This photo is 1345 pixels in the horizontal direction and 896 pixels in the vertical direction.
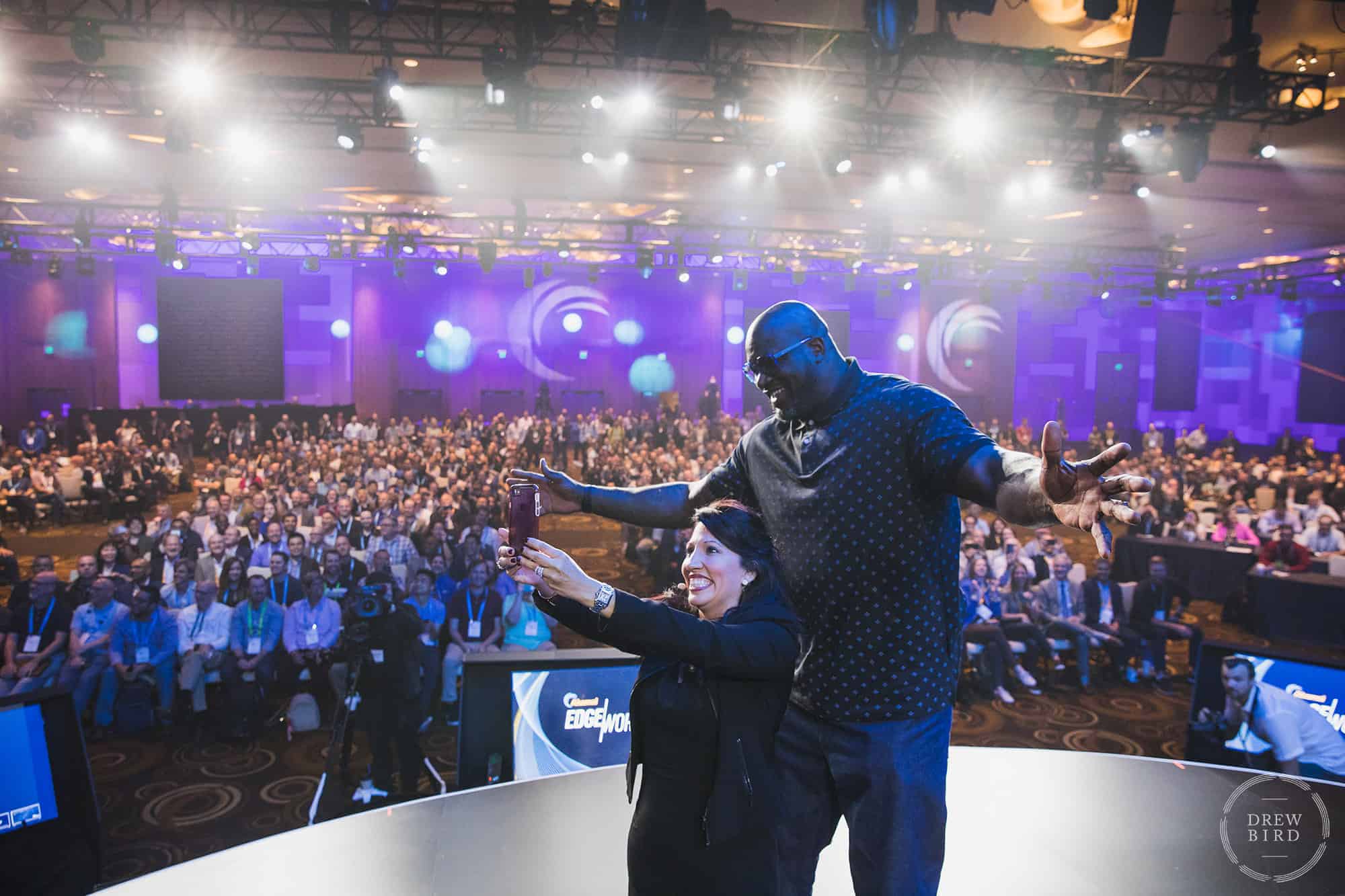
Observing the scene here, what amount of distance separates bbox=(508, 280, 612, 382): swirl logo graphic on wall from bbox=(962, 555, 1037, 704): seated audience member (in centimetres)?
1643

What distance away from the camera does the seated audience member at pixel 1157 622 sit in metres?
6.72

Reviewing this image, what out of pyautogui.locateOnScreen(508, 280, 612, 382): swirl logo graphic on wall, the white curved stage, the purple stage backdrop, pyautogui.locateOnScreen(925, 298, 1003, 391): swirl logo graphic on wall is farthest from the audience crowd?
pyautogui.locateOnScreen(925, 298, 1003, 391): swirl logo graphic on wall

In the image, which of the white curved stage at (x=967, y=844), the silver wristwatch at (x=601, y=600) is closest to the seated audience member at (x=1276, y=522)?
Answer: the white curved stage at (x=967, y=844)

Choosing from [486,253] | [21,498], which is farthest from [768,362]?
[486,253]

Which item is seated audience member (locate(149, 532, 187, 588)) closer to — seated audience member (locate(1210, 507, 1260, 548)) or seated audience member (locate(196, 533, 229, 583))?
seated audience member (locate(196, 533, 229, 583))

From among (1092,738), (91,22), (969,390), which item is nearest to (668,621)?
(1092,738)

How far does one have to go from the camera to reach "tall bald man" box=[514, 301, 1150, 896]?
1.48m

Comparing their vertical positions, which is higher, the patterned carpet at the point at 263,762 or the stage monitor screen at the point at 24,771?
the stage monitor screen at the point at 24,771

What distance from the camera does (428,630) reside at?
577 centimetres

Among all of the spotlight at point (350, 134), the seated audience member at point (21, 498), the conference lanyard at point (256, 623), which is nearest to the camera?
the conference lanyard at point (256, 623)

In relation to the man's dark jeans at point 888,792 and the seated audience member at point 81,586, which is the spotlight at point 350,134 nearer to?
the seated audience member at point 81,586

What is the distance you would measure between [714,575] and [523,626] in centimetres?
459

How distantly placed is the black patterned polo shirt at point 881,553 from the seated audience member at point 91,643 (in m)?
5.66

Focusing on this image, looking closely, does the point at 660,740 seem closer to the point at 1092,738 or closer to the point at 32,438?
the point at 1092,738
